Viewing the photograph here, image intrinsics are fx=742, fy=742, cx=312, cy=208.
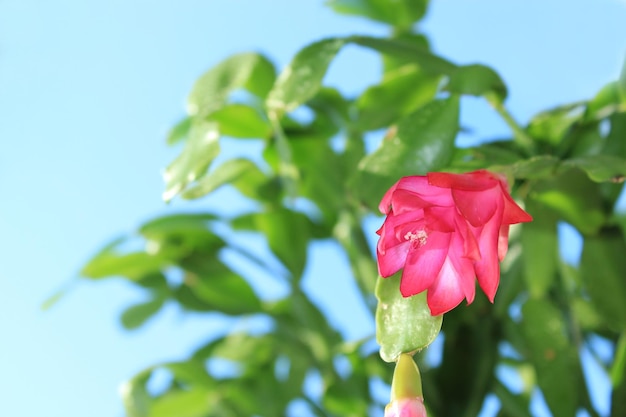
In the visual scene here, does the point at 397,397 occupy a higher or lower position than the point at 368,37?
lower

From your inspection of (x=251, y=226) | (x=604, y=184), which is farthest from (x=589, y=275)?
(x=251, y=226)

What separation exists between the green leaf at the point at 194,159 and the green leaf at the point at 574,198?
0.26 meters

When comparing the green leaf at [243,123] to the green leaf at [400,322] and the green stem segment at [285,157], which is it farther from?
the green leaf at [400,322]

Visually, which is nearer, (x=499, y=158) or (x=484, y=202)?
(x=484, y=202)

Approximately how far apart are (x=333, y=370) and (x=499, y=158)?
0.35 meters

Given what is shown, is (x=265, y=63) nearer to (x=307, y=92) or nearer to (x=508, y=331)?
(x=307, y=92)

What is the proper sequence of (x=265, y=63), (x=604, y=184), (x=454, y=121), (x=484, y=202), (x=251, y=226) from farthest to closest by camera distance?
1. (x=251, y=226)
2. (x=265, y=63)
3. (x=604, y=184)
4. (x=454, y=121)
5. (x=484, y=202)

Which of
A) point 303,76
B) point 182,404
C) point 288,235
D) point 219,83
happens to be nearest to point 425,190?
point 303,76

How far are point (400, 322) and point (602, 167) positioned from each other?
17 centimetres

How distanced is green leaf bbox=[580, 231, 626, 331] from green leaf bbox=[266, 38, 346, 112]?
29 cm

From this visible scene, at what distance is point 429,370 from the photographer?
2.56 feet

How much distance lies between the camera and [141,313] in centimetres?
94

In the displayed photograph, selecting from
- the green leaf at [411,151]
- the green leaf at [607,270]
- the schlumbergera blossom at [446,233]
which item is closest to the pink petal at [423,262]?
the schlumbergera blossom at [446,233]

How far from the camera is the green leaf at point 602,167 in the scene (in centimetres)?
47
